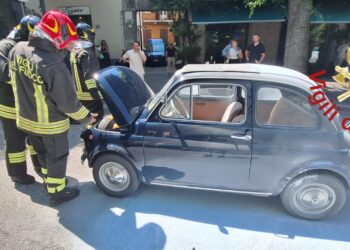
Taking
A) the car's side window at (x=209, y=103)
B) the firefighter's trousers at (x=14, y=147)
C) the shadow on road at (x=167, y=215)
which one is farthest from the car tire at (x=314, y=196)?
the firefighter's trousers at (x=14, y=147)

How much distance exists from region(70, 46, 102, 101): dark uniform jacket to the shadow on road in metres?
1.64

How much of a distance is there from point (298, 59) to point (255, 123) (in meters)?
6.33

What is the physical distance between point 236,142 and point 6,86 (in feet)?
9.58

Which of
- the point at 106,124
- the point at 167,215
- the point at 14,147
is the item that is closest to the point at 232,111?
the point at 167,215

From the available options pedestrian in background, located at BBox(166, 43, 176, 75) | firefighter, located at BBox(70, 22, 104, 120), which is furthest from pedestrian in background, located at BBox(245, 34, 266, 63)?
firefighter, located at BBox(70, 22, 104, 120)

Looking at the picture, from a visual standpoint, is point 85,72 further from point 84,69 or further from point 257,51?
point 257,51

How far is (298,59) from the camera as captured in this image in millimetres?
8281

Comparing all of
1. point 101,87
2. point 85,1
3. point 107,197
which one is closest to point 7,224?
point 107,197

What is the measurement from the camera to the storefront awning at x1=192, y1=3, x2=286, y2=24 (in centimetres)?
1084

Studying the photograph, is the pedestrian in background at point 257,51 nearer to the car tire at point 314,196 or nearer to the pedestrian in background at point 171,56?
the pedestrian in background at point 171,56

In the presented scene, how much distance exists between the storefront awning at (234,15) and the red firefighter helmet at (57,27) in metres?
8.89

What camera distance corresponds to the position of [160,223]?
3156 millimetres

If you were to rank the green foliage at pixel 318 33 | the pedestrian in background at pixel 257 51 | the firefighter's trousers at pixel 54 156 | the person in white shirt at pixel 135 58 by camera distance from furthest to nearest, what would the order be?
the green foliage at pixel 318 33 < the pedestrian in background at pixel 257 51 < the person in white shirt at pixel 135 58 < the firefighter's trousers at pixel 54 156

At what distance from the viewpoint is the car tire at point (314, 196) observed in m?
2.94
